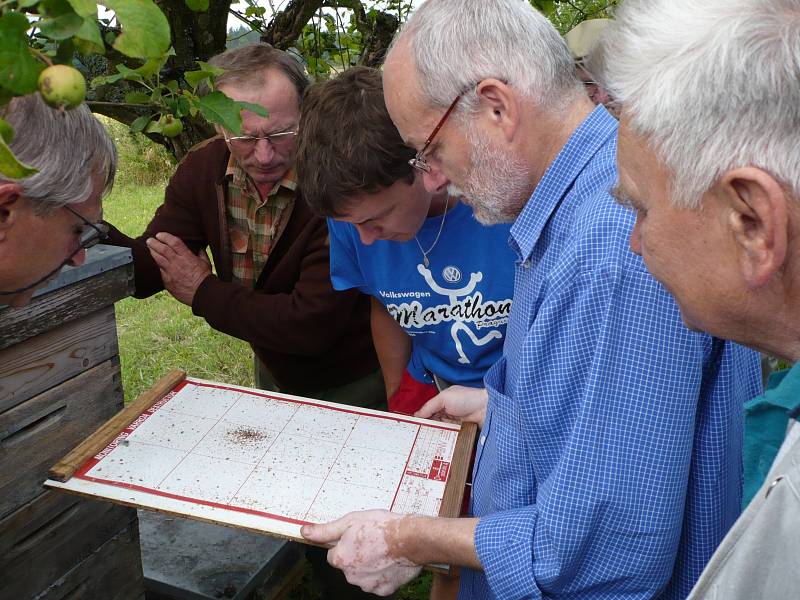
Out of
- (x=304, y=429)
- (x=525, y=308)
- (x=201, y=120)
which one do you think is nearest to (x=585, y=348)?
(x=525, y=308)

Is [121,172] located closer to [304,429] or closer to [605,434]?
[304,429]

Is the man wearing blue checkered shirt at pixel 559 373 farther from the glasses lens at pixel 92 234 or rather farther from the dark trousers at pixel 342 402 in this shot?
the dark trousers at pixel 342 402

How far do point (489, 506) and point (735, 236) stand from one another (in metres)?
1.08

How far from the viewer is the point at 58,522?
217cm

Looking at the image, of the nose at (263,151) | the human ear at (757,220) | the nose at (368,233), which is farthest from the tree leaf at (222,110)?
the nose at (263,151)

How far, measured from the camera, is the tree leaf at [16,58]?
920mm

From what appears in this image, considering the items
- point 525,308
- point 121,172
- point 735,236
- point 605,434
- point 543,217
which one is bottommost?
point 121,172

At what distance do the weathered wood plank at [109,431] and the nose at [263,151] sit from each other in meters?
0.94

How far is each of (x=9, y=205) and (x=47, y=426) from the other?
0.72 meters

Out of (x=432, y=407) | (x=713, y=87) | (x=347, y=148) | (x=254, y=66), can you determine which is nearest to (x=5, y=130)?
(x=713, y=87)

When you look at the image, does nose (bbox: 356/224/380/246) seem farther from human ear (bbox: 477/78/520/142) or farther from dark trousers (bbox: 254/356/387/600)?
dark trousers (bbox: 254/356/387/600)

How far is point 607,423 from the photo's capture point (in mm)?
1342

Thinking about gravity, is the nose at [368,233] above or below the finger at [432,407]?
above

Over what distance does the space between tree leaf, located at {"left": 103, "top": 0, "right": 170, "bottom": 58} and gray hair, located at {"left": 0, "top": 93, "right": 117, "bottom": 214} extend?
708 mm
